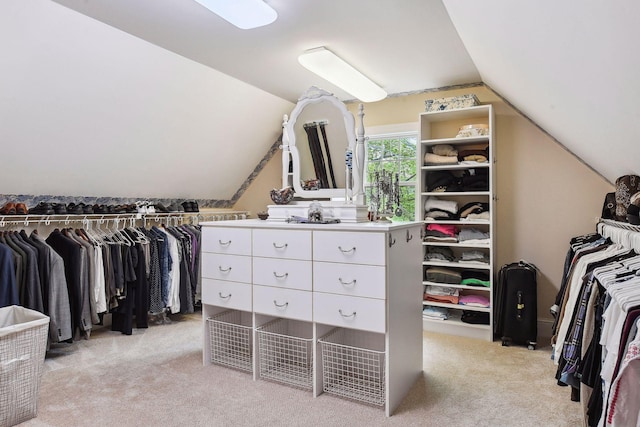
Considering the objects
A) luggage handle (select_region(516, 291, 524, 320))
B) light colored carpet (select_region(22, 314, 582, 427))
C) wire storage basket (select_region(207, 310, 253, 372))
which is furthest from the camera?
luggage handle (select_region(516, 291, 524, 320))

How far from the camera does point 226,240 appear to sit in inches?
113

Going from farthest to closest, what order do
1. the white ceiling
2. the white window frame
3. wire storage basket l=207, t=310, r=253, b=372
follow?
1. the white window frame
2. wire storage basket l=207, t=310, r=253, b=372
3. the white ceiling

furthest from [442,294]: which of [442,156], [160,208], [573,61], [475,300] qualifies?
[160,208]

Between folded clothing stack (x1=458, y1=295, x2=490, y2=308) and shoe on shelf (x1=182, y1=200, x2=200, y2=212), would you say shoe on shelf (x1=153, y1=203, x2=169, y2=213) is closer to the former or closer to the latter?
shoe on shelf (x1=182, y1=200, x2=200, y2=212)

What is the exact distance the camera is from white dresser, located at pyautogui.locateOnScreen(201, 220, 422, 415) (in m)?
2.31

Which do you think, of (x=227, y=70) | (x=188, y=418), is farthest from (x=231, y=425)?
(x=227, y=70)

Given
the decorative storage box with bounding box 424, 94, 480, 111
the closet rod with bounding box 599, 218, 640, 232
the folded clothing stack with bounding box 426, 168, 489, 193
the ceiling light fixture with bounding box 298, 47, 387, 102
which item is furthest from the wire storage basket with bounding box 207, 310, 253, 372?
the decorative storage box with bounding box 424, 94, 480, 111

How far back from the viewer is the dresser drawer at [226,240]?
2775 mm

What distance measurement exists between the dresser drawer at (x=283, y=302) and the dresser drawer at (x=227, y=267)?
0.45 ft

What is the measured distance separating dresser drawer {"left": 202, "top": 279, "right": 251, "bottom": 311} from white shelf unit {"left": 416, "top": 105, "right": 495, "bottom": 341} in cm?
178

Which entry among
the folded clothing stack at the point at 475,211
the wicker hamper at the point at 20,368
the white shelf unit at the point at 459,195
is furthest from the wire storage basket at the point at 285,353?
the folded clothing stack at the point at 475,211

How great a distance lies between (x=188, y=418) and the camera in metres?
2.26

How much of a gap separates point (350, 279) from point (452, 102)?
7.51ft

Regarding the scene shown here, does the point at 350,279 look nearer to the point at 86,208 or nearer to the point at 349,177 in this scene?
the point at 349,177
